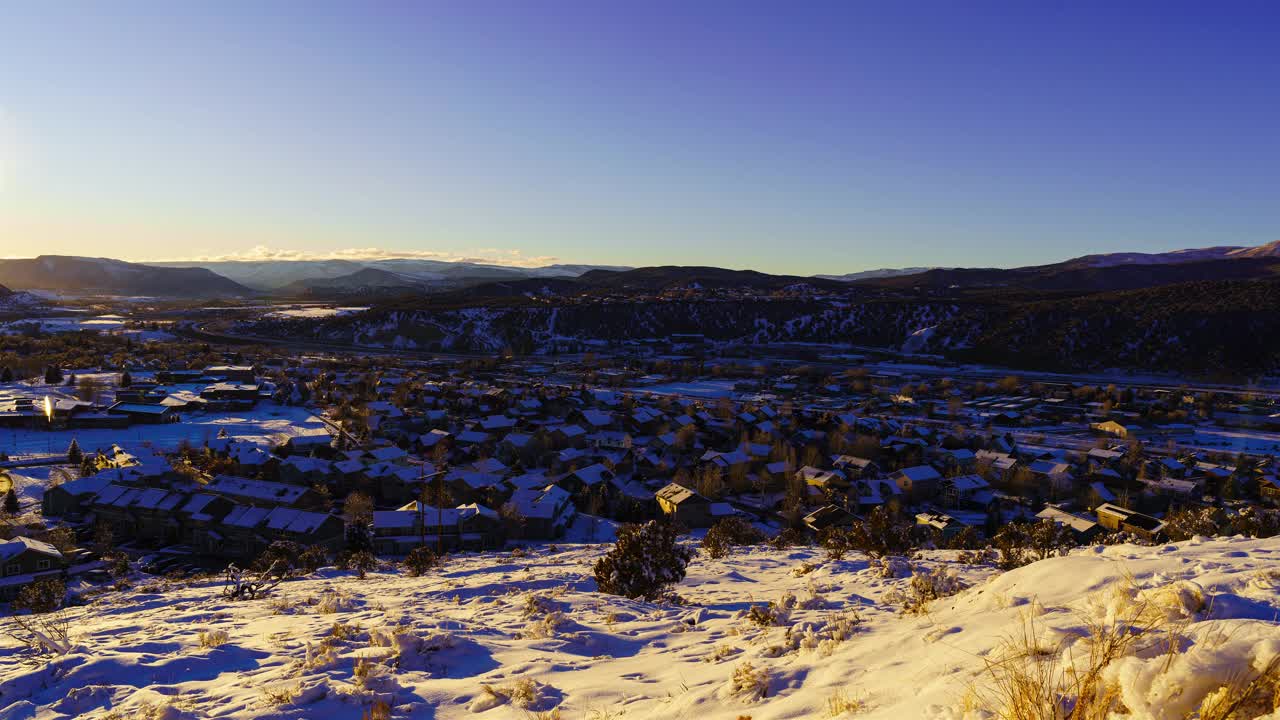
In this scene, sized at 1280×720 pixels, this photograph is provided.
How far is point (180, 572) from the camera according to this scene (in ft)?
60.0

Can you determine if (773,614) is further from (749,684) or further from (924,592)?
(749,684)

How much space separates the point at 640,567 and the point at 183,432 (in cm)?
3641

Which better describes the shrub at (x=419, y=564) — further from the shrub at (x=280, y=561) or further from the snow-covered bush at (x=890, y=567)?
the snow-covered bush at (x=890, y=567)

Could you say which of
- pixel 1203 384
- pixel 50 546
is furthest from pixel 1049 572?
pixel 1203 384

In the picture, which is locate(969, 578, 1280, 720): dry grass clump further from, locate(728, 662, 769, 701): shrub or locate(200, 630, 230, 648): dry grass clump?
locate(200, 630, 230, 648): dry grass clump

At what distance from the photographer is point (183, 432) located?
3653cm

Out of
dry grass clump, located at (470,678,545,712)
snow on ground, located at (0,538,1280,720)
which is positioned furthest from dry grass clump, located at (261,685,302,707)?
dry grass clump, located at (470,678,545,712)

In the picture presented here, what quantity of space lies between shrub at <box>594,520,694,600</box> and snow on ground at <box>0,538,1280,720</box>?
12.0 inches

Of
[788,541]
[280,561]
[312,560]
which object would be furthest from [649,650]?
[312,560]

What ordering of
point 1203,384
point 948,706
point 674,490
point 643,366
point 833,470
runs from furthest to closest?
1. point 643,366
2. point 1203,384
3. point 833,470
4. point 674,490
5. point 948,706

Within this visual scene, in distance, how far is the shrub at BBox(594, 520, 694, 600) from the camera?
32.8 ft

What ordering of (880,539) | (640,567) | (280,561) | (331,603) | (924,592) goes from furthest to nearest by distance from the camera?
(280,561), (880,539), (640,567), (331,603), (924,592)

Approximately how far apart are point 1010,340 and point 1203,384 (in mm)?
23977

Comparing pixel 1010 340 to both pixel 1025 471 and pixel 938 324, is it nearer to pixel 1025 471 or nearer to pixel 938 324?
pixel 938 324
